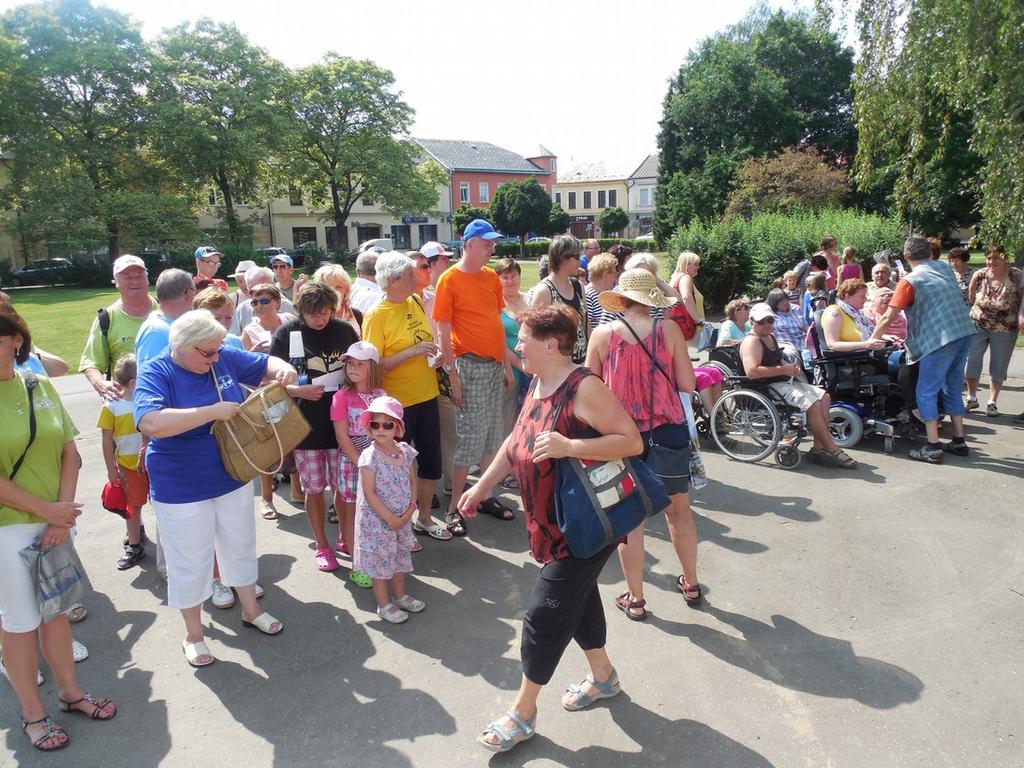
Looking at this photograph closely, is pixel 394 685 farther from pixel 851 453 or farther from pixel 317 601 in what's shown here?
pixel 851 453

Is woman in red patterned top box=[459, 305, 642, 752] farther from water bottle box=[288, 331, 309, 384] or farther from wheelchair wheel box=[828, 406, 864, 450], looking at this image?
wheelchair wheel box=[828, 406, 864, 450]

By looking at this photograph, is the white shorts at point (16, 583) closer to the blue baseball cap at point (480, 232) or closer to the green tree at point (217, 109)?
the blue baseball cap at point (480, 232)

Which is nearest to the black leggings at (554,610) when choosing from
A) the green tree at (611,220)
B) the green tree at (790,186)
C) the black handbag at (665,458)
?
the black handbag at (665,458)

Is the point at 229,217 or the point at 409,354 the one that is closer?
the point at 409,354

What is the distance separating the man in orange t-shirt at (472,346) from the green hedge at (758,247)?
10.9 m

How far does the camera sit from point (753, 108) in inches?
1403

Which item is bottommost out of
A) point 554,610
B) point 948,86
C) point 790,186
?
point 554,610

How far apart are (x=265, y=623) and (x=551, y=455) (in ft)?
7.32

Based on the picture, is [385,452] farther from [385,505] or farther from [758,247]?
[758,247]

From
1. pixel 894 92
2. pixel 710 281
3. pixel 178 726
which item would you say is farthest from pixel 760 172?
pixel 178 726

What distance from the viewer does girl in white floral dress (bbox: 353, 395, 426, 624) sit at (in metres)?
3.83

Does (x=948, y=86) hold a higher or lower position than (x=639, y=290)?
higher

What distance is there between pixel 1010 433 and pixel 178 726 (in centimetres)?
781

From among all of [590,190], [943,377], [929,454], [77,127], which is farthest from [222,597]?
[590,190]
